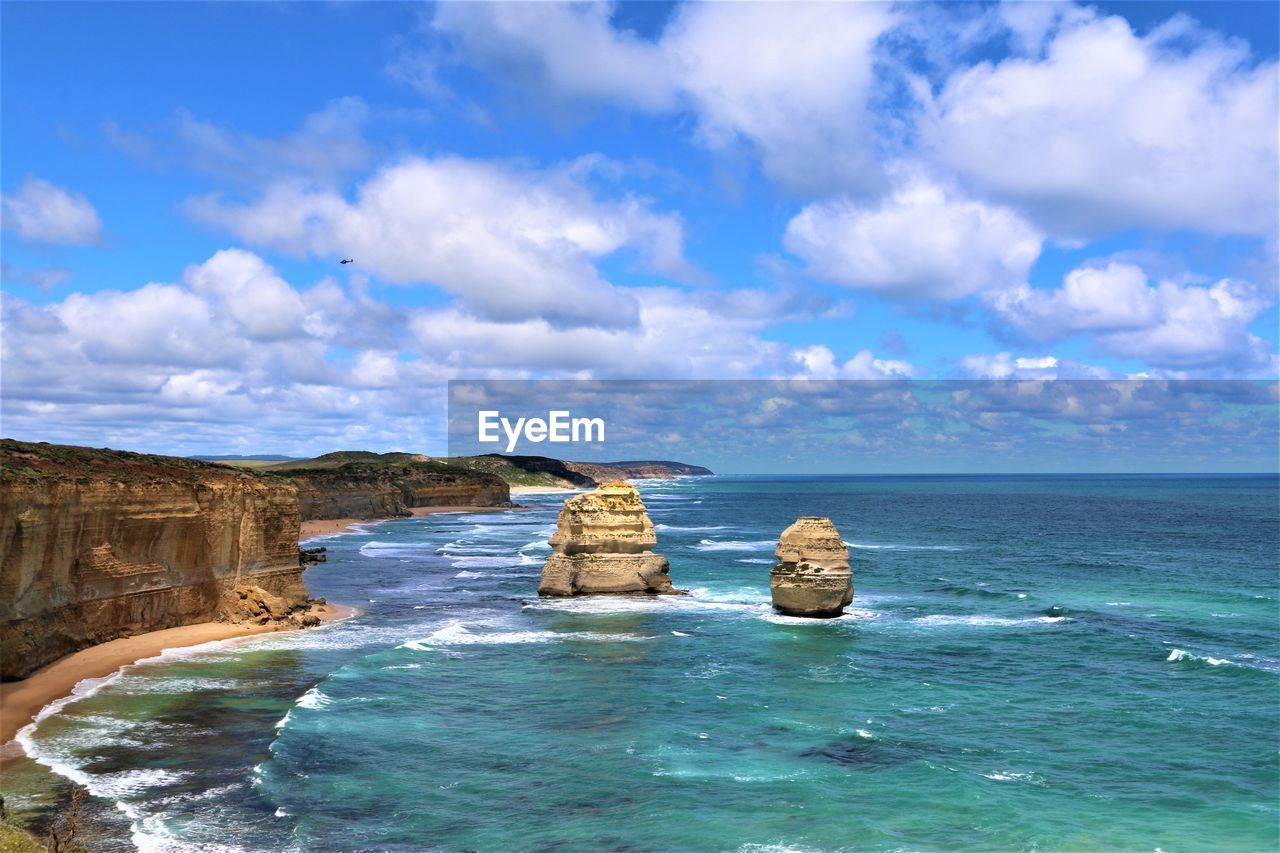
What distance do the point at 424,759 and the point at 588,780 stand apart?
4.91 m

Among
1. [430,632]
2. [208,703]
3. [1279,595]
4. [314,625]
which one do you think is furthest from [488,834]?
[1279,595]

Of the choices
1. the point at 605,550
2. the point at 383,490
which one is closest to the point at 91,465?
the point at 605,550

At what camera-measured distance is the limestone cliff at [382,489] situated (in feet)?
470

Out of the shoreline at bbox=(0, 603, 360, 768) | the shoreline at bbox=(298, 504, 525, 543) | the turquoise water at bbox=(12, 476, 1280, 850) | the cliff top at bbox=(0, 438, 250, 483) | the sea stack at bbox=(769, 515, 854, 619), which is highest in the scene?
the cliff top at bbox=(0, 438, 250, 483)

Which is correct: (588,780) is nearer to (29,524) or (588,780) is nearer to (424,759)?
(424,759)

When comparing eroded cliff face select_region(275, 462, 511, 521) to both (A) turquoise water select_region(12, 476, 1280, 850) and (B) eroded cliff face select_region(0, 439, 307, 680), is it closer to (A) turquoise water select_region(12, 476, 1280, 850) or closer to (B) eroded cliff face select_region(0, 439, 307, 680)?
(B) eroded cliff face select_region(0, 439, 307, 680)

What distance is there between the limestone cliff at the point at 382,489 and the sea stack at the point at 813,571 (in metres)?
82.5

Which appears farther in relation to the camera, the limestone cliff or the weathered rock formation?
the limestone cliff

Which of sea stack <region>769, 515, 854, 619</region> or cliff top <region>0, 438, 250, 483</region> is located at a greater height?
cliff top <region>0, 438, 250, 483</region>

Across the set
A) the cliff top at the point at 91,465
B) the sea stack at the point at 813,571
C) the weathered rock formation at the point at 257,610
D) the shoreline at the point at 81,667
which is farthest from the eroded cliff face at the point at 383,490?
the sea stack at the point at 813,571

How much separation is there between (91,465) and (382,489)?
11876 cm

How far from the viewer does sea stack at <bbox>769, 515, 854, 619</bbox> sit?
158 feet

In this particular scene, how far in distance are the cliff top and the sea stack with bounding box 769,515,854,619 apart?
28830 mm

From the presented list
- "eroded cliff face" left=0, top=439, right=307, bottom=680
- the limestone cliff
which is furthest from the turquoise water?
the limestone cliff
